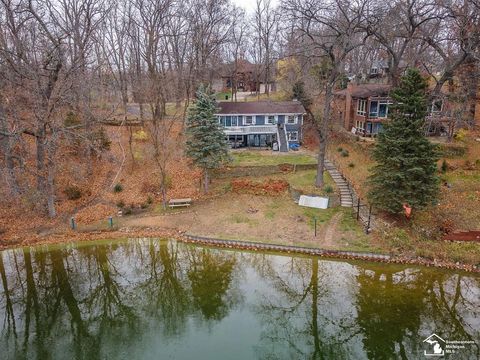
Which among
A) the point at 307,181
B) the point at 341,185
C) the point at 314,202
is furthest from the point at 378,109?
the point at 314,202

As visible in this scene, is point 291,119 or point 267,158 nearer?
point 267,158

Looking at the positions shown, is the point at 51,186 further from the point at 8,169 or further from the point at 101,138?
the point at 101,138

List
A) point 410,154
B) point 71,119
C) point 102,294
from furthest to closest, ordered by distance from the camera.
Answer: point 71,119
point 410,154
point 102,294

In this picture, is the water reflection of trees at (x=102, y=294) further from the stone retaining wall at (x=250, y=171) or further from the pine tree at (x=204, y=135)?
the stone retaining wall at (x=250, y=171)

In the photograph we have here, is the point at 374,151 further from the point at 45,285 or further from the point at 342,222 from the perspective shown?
the point at 45,285

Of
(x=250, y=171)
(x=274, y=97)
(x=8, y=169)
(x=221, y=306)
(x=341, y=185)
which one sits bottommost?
(x=221, y=306)

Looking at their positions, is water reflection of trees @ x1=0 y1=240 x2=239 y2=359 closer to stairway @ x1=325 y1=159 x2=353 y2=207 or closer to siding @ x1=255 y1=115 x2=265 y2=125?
stairway @ x1=325 y1=159 x2=353 y2=207

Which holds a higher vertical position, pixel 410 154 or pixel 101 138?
pixel 410 154

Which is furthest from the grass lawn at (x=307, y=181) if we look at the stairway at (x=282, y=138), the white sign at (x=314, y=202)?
the stairway at (x=282, y=138)

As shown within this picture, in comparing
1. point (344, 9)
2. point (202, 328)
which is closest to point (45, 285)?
point (202, 328)
